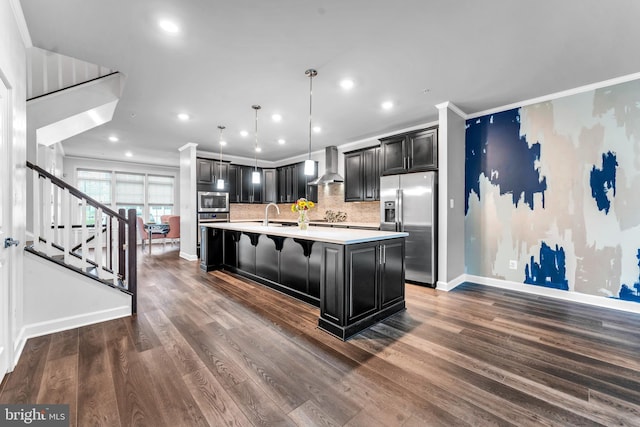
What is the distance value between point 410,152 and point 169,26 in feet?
11.7

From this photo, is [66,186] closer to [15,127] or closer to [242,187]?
[15,127]

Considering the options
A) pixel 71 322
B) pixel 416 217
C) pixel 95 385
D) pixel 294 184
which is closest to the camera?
pixel 95 385

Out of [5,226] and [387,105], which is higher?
[387,105]

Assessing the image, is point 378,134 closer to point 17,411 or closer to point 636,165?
point 636,165

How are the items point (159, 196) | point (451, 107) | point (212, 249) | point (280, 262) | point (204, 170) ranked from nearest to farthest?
point (280, 262) < point (451, 107) < point (212, 249) < point (204, 170) < point (159, 196)

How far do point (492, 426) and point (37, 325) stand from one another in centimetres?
369

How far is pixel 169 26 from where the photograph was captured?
88.3 inches

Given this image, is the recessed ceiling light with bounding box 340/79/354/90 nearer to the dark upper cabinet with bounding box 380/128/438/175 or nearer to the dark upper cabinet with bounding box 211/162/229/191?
the dark upper cabinet with bounding box 380/128/438/175

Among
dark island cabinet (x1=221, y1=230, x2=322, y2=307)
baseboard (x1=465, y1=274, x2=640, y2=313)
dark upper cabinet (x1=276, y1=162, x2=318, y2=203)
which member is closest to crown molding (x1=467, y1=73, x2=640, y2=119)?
baseboard (x1=465, y1=274, x2=640, y2=313)

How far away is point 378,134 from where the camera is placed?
217 inches

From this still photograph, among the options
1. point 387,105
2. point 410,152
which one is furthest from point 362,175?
point 387,105

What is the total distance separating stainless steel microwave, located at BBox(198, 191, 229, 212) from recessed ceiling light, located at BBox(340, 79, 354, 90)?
14.5ft

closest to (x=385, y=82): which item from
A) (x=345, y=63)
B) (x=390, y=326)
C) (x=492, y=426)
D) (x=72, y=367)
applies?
(x=345, y=63)

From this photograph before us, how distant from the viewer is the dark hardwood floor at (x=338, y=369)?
1.58 meters
